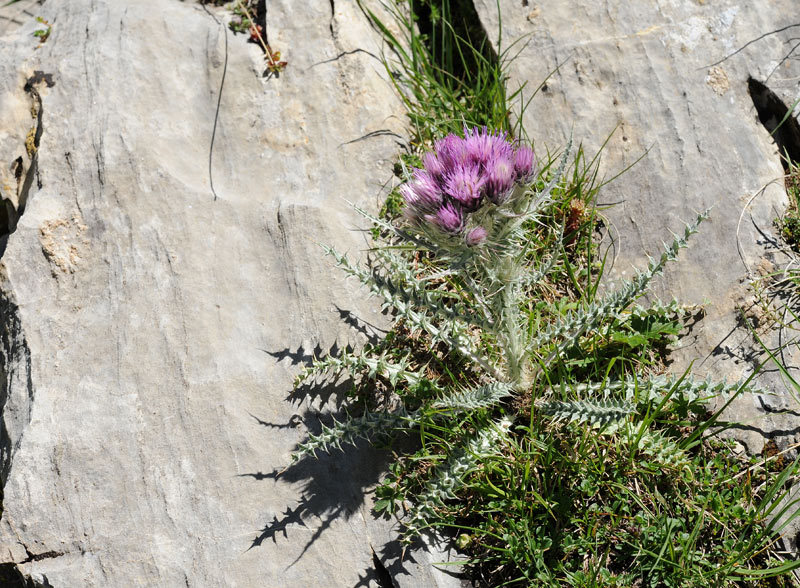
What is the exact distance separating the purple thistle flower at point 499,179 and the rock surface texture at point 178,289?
1.17 m

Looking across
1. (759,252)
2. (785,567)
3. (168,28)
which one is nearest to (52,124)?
(168,28)

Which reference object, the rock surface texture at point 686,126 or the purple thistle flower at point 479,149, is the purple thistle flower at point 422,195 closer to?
the purple thistle flower at point 479,149

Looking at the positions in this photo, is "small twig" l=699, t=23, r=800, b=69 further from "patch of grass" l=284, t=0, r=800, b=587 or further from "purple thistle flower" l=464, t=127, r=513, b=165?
"purple thistle flower" l=464, t=127, r=513, b=165

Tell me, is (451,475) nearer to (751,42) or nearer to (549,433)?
(549,433)

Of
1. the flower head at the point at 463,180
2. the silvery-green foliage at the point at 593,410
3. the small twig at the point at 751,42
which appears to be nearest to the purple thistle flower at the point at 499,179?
the flower head at the point at 463,180

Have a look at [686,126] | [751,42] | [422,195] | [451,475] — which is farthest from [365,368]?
[751,42]

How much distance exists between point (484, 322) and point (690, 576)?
125cm

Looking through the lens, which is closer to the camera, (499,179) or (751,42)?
(499,179)

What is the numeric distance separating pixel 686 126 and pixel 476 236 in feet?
6.14

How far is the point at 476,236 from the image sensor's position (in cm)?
234

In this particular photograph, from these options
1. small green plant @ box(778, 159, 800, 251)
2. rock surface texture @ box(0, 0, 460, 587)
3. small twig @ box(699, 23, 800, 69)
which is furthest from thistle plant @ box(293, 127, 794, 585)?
small twig @ box(699, 23, 800, 69)

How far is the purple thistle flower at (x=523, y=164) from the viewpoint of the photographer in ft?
7.88

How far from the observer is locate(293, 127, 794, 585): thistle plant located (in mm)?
2590

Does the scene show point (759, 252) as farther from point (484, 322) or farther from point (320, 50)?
point (320, 50)
